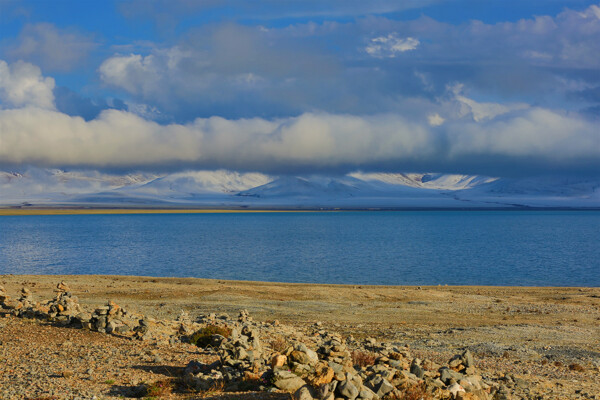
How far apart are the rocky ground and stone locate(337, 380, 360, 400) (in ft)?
0.09

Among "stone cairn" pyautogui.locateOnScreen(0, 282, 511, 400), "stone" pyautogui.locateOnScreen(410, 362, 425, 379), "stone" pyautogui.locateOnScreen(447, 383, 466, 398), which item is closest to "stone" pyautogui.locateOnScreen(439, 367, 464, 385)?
"stone cairn" pyautogui.locateOnScreen(0, 282, 511, 400)

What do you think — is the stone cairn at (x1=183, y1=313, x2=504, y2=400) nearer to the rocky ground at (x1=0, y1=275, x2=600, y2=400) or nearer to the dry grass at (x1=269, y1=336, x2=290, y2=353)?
the rocky ground at (x1=0, y1=275, x2=600, y2=400)

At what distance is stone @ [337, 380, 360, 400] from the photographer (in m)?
12.7

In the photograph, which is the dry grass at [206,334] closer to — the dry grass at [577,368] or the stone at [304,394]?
the stone at [304,394]

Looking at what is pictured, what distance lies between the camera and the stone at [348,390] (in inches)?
499

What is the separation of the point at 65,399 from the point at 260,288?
108ft

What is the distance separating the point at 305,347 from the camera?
1551 cm

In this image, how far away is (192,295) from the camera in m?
41.2

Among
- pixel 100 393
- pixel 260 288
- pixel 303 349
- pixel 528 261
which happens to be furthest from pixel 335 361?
pixel 528 261

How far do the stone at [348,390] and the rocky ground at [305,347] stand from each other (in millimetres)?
27

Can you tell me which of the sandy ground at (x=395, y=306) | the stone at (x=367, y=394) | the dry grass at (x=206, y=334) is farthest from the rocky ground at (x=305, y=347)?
the dry grass at (x=206, y=334)

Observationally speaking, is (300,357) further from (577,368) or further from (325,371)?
(577,368)

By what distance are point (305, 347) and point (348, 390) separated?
296 cm

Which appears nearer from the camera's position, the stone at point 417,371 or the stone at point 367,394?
the stone at point 367,394
